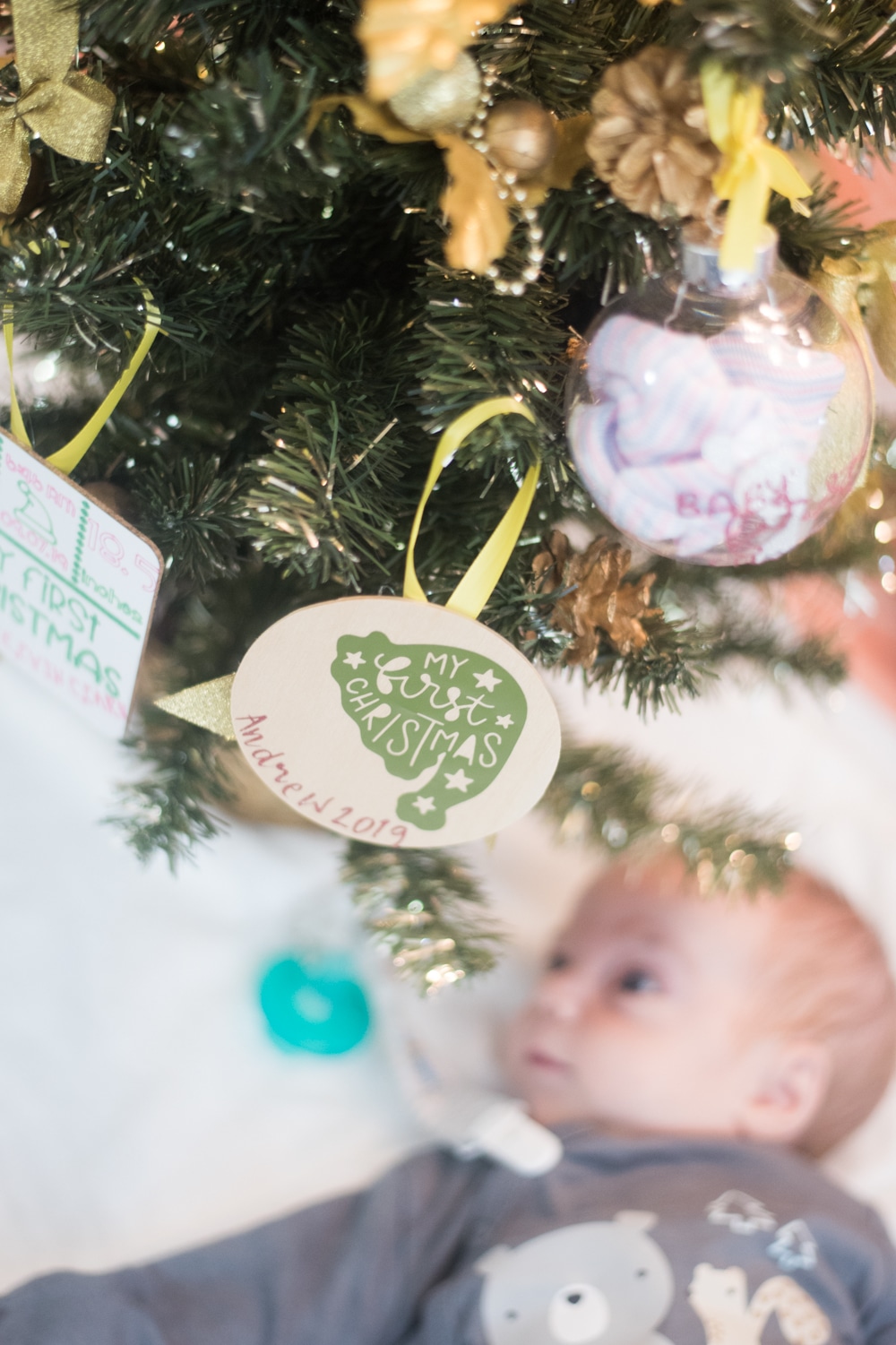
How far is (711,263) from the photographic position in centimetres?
42

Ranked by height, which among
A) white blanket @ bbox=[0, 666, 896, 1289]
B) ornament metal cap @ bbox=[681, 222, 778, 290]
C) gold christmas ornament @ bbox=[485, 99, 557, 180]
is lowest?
white blanket @ bbox=[0, 666, 896, 1289]

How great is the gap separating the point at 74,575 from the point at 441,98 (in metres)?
0.30

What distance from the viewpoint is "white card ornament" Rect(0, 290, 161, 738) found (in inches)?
20.4

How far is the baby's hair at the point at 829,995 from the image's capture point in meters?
0.90

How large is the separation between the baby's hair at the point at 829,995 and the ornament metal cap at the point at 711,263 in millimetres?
596

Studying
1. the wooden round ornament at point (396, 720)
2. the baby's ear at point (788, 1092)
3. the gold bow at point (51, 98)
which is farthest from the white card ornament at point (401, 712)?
the baby's ear at point (788, 1092)

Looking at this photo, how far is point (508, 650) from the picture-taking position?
475 mm

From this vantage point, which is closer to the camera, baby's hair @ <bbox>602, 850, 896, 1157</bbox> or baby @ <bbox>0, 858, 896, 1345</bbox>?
baby @ <bbox>0, 858, 896, 1345</bbox>

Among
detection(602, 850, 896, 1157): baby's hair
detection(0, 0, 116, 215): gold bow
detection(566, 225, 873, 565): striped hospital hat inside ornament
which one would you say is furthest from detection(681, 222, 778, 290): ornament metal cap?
detection(602, 850, 896, 1157): baby's hair

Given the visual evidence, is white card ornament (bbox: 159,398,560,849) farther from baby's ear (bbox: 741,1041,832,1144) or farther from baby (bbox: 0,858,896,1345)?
baby's ear (bbox: 741,1041,832,1144)

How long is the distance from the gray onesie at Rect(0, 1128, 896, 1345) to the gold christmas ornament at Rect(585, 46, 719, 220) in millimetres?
664

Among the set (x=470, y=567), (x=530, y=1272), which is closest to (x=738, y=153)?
(x=470, y=567)

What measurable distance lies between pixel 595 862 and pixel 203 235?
69 centimetres

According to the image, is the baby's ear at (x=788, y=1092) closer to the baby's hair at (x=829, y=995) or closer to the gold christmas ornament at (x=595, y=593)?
the baby's hair at (x=829, y=995)
